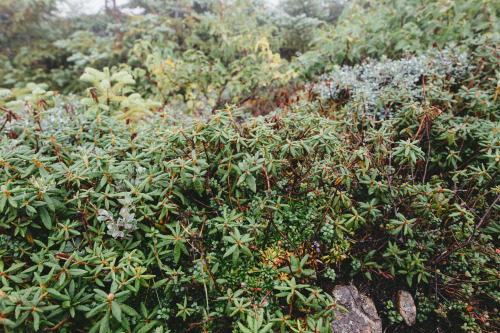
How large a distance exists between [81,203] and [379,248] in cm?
242

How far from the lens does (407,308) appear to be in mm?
2062

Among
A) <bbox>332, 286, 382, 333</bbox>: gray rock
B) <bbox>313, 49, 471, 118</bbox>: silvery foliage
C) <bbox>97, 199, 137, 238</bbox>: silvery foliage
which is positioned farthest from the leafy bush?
<bbox>97, 199, 137, 238</bbox>: silvery foliage

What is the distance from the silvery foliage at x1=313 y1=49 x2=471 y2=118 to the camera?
3.16m

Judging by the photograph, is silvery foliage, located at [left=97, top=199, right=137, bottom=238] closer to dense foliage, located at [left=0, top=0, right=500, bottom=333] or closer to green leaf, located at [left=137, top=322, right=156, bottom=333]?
dense foliage, located at [left=0, top=0, right=500, bottom=333]

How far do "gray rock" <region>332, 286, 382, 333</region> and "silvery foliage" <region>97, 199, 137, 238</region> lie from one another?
5.43 ft

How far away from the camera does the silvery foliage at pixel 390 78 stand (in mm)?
3164

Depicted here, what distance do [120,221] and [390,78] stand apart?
151 inches

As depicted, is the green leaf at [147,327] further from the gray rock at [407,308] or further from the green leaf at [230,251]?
the gray rock at [407,308]

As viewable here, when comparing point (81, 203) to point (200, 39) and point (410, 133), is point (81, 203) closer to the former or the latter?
point (410, 133)

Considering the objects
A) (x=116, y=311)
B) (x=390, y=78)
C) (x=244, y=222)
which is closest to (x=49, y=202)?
(x=116, y=311)

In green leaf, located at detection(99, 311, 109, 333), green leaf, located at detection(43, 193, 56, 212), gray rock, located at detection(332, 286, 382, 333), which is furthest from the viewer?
gray rock, located at detection(332, 286, 382, 333)

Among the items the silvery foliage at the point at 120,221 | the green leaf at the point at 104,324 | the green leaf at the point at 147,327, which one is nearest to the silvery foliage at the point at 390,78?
the silvery foliage at the point at 120,221

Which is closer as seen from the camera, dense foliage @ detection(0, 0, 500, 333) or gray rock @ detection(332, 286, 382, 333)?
dense foliage @ detection(0, 0, 500, 333)

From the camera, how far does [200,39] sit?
7.65m
